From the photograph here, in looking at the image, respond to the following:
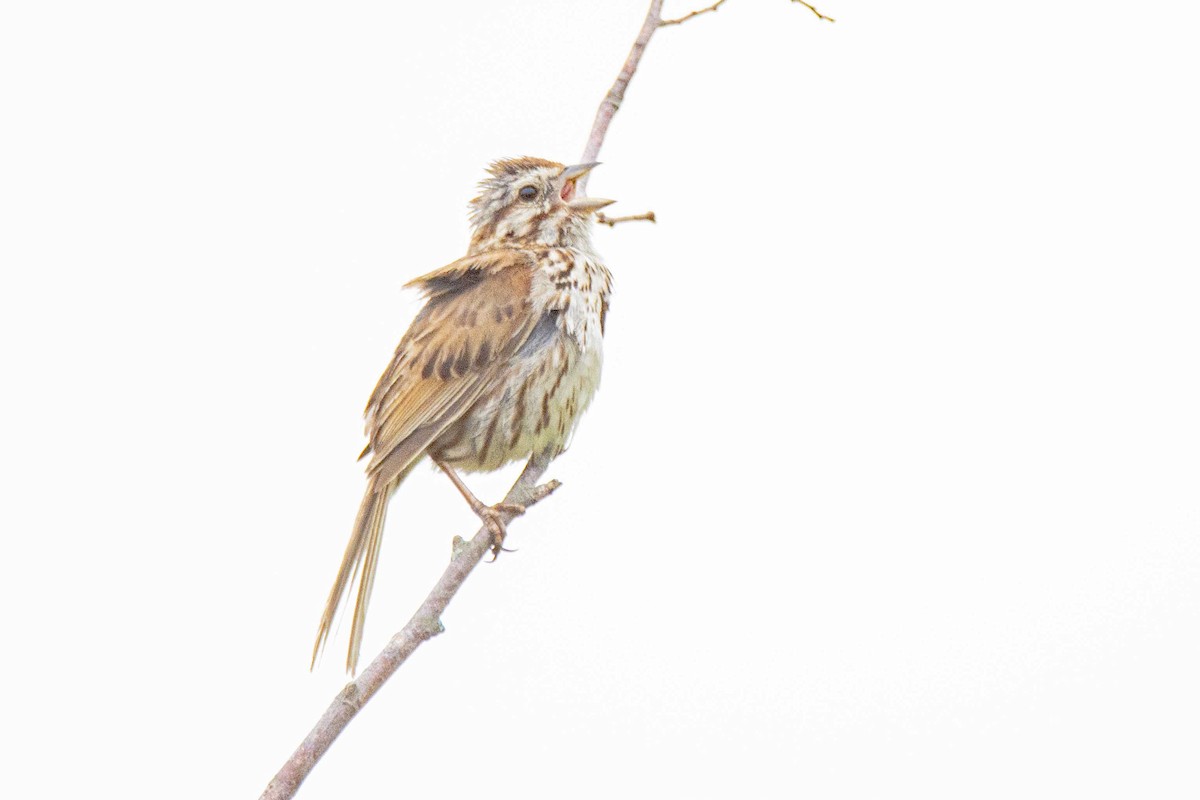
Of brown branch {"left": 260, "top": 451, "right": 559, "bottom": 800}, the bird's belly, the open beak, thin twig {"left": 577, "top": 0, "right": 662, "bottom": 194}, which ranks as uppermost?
the open beak

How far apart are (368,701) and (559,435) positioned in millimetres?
2704

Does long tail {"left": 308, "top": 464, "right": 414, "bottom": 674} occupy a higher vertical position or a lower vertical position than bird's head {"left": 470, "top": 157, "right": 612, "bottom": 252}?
lower

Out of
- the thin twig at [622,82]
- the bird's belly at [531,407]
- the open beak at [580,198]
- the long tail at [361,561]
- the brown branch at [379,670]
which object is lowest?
the brown branch at [379,670]

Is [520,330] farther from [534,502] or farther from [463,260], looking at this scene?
[534,502]

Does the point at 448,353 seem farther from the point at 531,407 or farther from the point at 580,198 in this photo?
the point at 580,198

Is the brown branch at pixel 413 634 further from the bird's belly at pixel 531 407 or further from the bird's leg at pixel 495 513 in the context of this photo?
the bird's belly at pixel 531 407

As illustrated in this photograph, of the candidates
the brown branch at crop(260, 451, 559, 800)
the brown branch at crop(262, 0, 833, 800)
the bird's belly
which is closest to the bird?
the bird's belly

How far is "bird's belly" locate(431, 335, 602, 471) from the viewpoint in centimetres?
670

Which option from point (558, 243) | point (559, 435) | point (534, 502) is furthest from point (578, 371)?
point (534, 502)

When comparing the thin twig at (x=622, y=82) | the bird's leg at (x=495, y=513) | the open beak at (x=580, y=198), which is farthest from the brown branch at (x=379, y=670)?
the open beak at (x=580, y=198)

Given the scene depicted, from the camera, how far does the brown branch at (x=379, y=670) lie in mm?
3916

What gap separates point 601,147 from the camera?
19.6 ft

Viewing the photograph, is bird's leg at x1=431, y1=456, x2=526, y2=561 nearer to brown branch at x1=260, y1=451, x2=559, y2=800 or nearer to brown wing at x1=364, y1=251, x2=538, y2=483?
brown wing at x1=364, y1=251, x2=538, y2=483

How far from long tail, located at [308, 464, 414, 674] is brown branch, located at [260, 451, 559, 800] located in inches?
40.7
